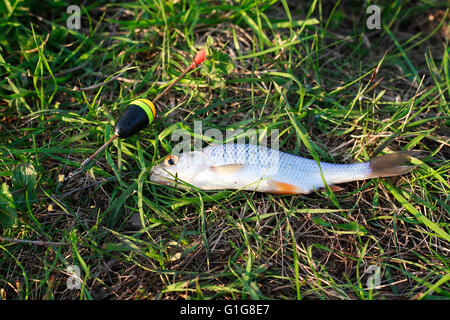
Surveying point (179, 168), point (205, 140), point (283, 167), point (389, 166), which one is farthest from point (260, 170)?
point (389, 166)

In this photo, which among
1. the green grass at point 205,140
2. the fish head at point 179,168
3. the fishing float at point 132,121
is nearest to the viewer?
the green grass at point 205,140

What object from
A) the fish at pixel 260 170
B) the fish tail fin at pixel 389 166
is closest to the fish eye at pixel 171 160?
the fish at pixel 260 170

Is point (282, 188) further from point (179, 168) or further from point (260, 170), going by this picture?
point (179, 168)

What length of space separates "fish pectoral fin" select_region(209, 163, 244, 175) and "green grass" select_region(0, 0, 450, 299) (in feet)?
0.67

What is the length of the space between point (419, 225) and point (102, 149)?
2.73 meters

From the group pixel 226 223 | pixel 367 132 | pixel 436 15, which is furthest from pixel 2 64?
pixel 436 15

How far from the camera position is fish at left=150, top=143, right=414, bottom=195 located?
8.93ft

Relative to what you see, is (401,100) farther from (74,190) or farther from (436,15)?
(74,190)

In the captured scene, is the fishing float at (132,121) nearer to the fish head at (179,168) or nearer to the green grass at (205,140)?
the green grass at (205,140)

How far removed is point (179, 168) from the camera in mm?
2775

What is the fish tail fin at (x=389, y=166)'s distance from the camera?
270 cm

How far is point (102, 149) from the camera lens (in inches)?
106

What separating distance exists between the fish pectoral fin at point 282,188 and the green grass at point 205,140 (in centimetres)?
12
